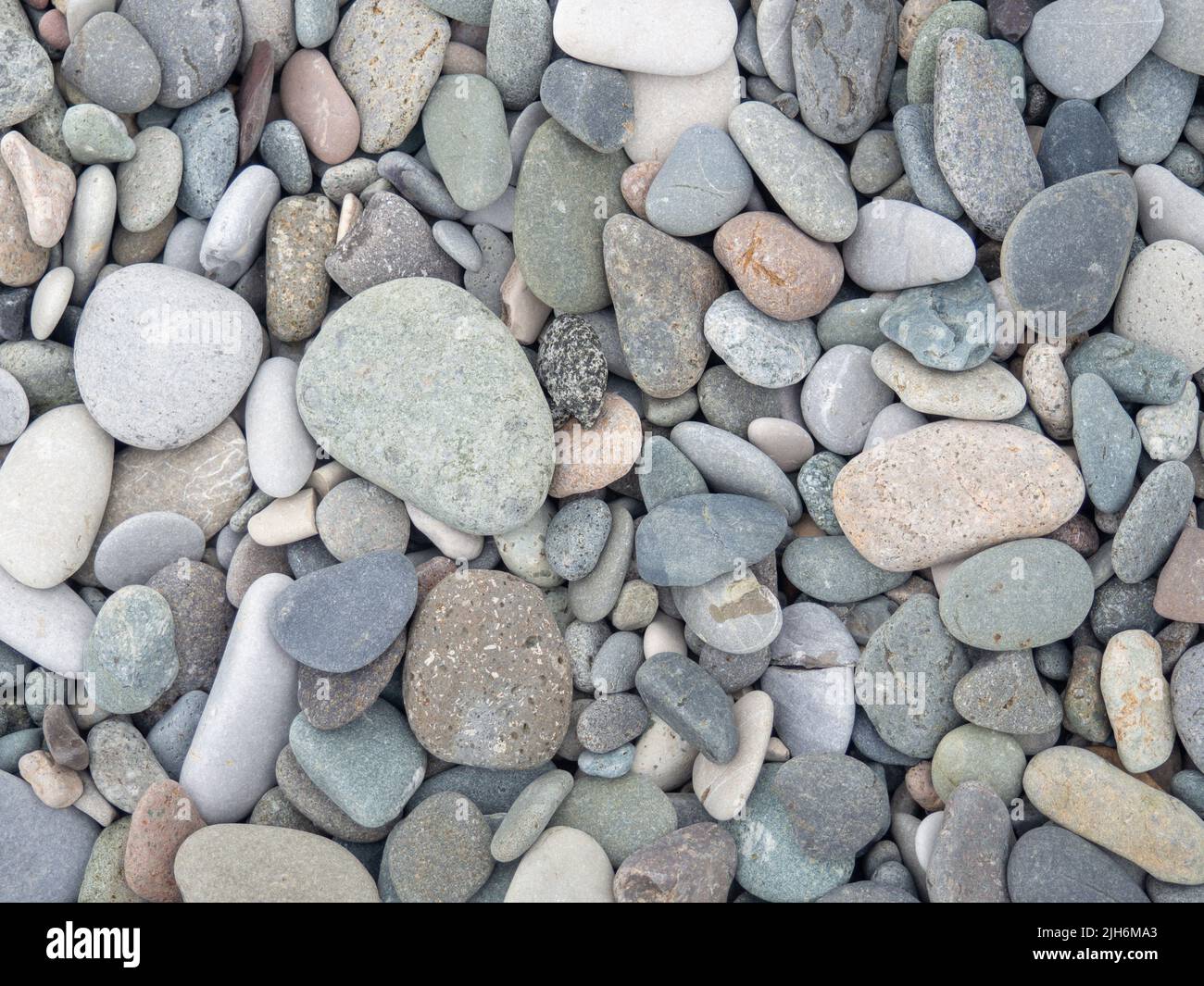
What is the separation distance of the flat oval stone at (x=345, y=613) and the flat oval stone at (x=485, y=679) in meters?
0.11

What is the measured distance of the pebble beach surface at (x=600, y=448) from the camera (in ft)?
8.89

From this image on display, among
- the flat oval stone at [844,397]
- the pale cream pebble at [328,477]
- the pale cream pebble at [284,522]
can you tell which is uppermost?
the flat oval stone at [844,397]

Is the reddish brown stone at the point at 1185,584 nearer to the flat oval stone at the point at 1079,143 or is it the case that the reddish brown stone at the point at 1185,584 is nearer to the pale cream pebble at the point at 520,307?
the flat oval stone at the point at 1079,143

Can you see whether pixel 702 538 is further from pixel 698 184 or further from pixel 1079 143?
pixel 1079 143

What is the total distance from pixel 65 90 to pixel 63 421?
3.29ft

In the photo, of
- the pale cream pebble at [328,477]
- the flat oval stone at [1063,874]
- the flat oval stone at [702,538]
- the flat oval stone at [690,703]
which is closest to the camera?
the flat oval stone at [1063,874]

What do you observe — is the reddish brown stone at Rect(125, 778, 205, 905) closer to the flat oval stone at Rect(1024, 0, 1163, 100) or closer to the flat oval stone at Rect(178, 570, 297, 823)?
the flat oval stone at Rect(178, 570, 297, 823)

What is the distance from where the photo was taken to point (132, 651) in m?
2.75

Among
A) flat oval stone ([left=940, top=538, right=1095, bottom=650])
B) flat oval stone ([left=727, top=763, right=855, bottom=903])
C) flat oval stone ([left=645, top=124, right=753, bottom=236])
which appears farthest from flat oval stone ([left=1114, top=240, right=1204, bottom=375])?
flat oval stone ([left=727, top=763, right=855, bottom=903])

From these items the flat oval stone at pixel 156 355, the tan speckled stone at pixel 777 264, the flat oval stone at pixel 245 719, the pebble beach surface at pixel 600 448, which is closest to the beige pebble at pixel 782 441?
the pebble beach surface at pixel 600 448

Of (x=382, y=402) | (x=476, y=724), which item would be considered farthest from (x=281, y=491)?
(x=476, y=724)

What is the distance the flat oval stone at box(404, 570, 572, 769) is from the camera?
2750 mm

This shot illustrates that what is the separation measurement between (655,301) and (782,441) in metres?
0.58

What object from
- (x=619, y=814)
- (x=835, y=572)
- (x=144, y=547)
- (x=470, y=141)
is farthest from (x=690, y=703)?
(x=470, y=141)
